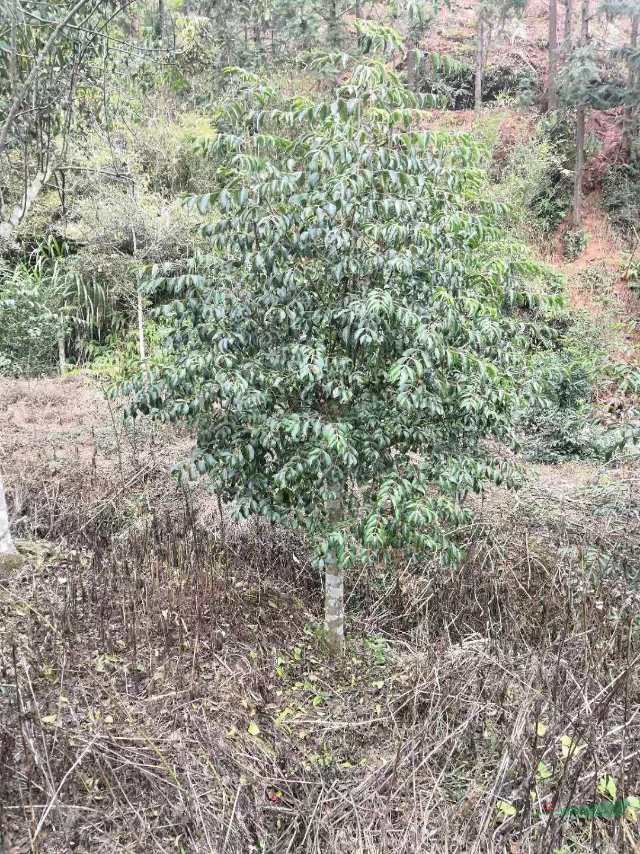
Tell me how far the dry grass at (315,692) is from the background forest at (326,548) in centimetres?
2

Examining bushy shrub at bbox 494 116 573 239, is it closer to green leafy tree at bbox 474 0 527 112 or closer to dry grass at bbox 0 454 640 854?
green leafy tree at bbox 474 0 527 112

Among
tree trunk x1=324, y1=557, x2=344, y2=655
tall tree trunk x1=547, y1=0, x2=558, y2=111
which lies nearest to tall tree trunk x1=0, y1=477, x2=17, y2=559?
tree trunk x1=324, y1=557, x2=344, y2=655

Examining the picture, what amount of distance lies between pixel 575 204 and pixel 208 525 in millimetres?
14030

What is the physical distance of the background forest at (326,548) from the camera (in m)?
2.41

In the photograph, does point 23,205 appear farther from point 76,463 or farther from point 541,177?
point 541,177

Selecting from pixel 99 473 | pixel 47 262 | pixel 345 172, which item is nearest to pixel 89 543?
pixel 99 473

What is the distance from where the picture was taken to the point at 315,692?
3.53 m

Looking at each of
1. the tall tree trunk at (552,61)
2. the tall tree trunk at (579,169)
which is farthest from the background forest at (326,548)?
the tall tree trunk at (552,61)

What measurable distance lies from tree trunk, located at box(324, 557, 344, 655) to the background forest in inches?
0.8

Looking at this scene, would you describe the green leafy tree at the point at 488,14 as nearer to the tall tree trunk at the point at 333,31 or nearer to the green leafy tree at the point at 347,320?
the tall tree trunk at the point at 333,31

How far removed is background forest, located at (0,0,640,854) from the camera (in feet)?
7.92

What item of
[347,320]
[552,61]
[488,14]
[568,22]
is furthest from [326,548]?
[488,14]

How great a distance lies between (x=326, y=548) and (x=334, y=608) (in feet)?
2.88

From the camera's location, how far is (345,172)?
106 inches
